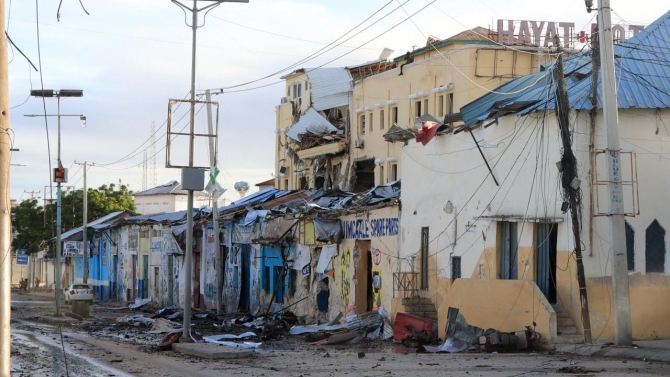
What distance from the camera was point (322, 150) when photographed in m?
55.2

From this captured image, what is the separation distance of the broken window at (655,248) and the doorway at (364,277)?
11391mm

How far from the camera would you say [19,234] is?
8869 cm

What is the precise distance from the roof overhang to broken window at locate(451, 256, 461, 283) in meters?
27.2

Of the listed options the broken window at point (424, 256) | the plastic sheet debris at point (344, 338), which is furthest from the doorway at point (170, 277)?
the plastic sheet debris at point (344, 338)

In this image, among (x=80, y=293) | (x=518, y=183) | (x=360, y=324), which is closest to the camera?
(x=518, y=183)

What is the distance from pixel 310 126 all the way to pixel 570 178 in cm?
3483

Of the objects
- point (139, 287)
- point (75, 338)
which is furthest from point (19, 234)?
point (75, 338)

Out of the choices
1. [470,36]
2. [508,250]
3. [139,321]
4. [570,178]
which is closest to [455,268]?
[508,250]

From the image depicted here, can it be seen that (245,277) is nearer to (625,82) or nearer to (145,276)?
(145,276)

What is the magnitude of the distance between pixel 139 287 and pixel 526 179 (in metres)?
40.5

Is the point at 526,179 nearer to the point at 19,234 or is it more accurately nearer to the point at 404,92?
the point at 404,92

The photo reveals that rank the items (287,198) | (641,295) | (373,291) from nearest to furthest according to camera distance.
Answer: (641,295), (373,291), (287,198)

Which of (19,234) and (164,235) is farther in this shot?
(19,234)

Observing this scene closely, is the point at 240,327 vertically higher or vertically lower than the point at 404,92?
lower
